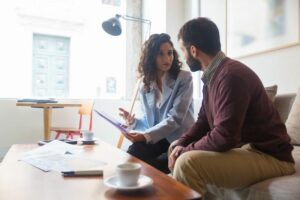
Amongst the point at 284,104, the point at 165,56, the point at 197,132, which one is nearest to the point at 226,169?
the point at 197,132

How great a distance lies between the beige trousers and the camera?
1034mm

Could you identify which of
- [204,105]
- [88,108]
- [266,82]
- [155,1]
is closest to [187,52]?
[204,105]

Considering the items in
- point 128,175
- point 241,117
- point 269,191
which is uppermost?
point 241,117

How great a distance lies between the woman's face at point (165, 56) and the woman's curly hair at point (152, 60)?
2 centimetres

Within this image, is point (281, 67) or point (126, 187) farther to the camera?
point (281, 67)

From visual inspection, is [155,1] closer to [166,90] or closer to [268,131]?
[166,90]

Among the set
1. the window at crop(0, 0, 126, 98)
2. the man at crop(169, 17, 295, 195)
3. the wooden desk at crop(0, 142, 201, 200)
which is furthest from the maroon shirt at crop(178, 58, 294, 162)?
the window at crop(0, 0, 126, 98)

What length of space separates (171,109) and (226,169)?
0.71 m

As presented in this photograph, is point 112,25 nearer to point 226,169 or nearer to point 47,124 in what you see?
point 47,124

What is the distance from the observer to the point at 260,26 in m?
2.26

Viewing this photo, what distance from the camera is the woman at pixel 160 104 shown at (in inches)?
64.9

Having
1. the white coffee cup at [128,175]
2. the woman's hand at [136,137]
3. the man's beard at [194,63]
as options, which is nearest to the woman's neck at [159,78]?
the woman's hand at [136,137]

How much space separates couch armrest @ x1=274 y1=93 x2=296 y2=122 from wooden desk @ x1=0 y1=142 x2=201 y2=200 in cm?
98

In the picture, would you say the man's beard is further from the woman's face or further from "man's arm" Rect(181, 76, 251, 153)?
the woman's face
